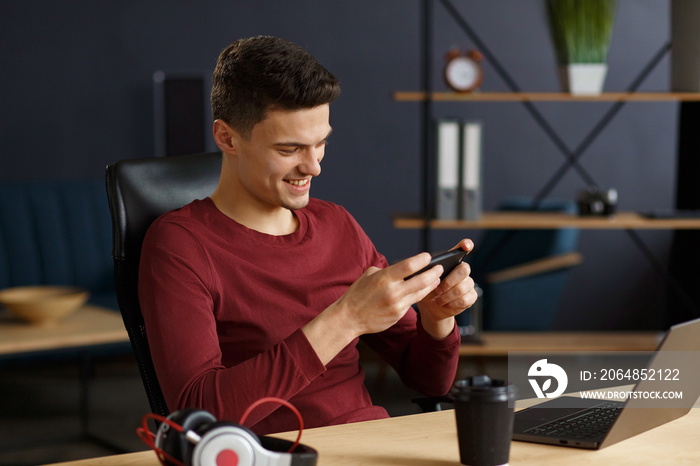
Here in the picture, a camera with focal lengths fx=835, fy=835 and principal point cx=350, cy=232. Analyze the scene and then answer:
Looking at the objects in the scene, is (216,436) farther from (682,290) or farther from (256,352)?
(682,290)

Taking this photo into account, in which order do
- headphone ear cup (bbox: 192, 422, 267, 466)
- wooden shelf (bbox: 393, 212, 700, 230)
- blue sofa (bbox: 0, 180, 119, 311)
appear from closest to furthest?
headphone ear cup (bbox: 192, 422, 267, 466)
wooden shelf (bbox: 393, 212, 700, 230)
blue sofa (bbox: 0, 180, 119, 311)

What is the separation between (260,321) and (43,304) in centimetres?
136

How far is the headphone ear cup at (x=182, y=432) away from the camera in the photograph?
93 centimetres

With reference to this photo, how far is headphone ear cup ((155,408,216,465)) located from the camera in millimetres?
928

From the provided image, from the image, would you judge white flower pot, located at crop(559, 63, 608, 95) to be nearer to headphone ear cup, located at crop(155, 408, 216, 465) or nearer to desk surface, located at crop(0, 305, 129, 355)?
desk surface, located at crop(0, 305, 129, 355)

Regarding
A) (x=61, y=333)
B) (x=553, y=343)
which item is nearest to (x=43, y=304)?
(x=61, y=333)

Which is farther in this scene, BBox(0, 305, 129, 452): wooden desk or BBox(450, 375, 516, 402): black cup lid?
BBox(0, 305, 129, 452): wooden desk

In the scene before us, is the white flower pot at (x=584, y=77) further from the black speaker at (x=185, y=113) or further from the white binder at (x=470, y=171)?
the black speaker at (x=185, y=113)

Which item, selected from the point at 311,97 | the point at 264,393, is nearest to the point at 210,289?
the point at 264,393

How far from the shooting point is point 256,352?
1472 mm

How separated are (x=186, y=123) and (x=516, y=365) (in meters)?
2.02

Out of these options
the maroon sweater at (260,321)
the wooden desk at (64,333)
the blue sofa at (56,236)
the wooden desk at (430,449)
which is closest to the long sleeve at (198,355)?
the maroon sweater at (260,321)

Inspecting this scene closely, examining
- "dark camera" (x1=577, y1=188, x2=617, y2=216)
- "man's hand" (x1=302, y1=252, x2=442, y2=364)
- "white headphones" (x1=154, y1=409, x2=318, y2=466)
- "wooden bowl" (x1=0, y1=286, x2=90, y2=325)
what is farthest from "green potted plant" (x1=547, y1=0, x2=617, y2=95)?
"white headphones" (x1=154, y1=409, x2=318, y2=466)

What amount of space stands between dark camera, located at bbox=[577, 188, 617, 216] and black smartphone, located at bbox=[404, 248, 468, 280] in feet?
7.52
